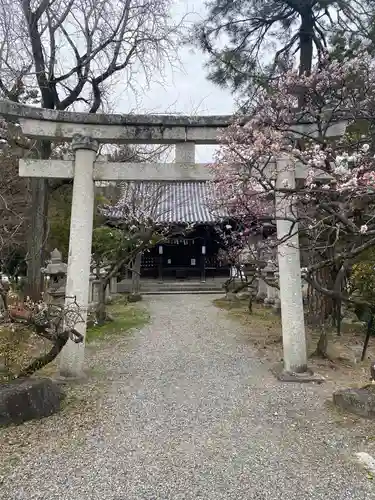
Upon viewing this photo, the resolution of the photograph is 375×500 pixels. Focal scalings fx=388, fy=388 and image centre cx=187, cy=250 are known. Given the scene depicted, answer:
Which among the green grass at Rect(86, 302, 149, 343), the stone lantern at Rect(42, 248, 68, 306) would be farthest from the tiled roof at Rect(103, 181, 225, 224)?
the green grass at Rect(86, 302, 149, 343)

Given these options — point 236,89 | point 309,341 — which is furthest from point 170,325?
point 236,89

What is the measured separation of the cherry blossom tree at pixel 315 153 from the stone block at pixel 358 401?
124 centimetres

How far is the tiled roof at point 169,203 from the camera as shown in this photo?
1431 centimetres

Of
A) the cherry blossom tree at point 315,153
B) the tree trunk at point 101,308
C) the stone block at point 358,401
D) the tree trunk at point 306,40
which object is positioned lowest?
the stone block at point 358,401

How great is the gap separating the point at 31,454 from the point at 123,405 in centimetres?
131

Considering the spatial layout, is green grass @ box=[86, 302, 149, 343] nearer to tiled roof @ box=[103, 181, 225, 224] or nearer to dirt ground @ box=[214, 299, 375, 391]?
dirt ground @ box=[214, 299, 375, 391]

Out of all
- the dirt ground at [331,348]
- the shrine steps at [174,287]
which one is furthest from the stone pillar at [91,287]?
the shrine steps at [174,287]

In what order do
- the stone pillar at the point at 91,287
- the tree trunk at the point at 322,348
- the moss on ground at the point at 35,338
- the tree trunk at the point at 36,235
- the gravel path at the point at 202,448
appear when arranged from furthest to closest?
the stone pillar at the point at 91,287
the tree trunk at the point at 36,235
the tree trunk at the point at 322,348
the moss on ground at the point at 35,338
the gravel path at the point at 202,448

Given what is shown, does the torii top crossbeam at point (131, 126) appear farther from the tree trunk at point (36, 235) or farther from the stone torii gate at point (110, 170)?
the tree trunk at point (36, 235)

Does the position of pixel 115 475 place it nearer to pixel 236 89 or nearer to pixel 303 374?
pixel 303 374

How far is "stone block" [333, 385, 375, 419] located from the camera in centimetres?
403

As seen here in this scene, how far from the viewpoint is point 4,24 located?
9.21 m

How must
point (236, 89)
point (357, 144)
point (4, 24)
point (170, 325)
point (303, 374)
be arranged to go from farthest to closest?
point (170, 325), point (4, 24), point (236, 89), point (303, 374), point (357, 144)

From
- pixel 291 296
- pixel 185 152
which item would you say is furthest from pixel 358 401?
pixel 185 152
